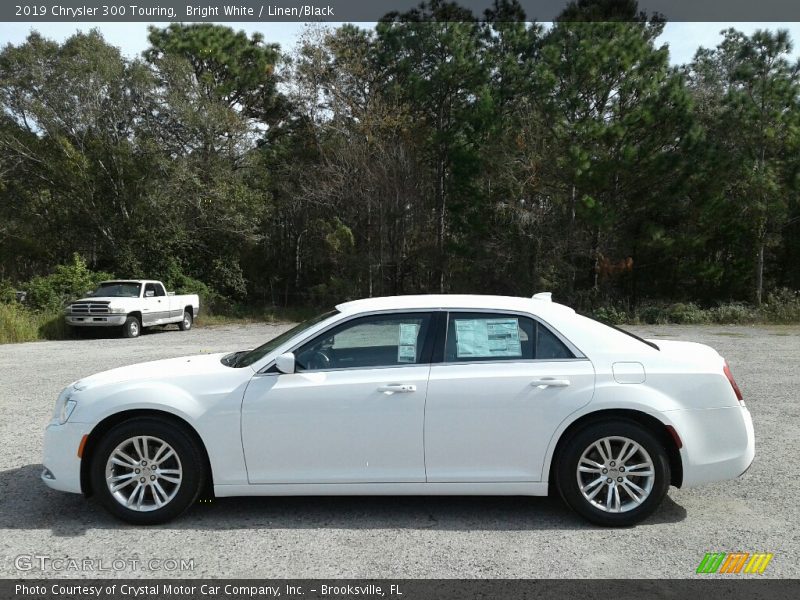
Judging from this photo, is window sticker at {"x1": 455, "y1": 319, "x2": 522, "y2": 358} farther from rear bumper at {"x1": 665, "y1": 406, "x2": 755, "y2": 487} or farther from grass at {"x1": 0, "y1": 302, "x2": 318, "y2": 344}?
grass at {"x1": 0, "y1": 302, "x2": 318, "y2": 344}

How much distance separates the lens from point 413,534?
4.38m

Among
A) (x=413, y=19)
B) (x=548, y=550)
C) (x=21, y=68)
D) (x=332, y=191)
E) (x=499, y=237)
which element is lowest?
(x=548, y=550)

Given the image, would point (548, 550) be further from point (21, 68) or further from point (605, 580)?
point (21, 68)

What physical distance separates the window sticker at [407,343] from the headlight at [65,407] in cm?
230

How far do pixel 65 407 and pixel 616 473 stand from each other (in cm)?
384

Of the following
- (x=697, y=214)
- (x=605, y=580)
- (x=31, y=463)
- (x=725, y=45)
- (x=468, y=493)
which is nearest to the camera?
(x=605, y=580)

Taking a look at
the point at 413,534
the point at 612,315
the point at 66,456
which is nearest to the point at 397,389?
the point at 413,534

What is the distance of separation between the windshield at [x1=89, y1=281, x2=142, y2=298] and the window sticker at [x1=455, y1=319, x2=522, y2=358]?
58.4 feet

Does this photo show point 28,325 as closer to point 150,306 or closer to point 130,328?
point 130,328

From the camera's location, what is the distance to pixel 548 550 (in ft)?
13.5

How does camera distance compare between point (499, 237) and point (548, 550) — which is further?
point (499, 237)

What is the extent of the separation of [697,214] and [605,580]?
888 inches

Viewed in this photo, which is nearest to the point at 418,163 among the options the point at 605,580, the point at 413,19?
the point at 413,19

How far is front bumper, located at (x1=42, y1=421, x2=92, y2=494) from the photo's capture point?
4.53m
